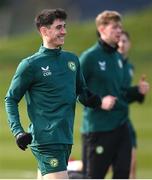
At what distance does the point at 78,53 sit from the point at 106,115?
80.6 ft

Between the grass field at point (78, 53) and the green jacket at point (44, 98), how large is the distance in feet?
21.9

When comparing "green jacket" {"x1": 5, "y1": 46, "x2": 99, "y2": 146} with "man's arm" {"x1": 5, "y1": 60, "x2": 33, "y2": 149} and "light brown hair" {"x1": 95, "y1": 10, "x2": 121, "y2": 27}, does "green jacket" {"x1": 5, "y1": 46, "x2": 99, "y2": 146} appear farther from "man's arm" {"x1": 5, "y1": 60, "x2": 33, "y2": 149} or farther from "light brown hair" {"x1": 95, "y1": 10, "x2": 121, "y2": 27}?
"light brown hair" {"x1": 95, "y1": 10, "x2": 121, "y2": 27}

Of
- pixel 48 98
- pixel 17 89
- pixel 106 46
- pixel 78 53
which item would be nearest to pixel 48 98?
pixel 48 98

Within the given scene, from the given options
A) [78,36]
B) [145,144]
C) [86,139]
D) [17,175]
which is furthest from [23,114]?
[78,36]

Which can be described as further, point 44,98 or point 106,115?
point 106,115

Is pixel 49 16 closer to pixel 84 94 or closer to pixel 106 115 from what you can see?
pixel 84 94

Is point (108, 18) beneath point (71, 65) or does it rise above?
above

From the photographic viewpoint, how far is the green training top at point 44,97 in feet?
33.3

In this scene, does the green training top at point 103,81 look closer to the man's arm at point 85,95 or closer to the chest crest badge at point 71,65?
the man's arm at point 85,95

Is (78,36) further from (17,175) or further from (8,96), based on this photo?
(8,96)

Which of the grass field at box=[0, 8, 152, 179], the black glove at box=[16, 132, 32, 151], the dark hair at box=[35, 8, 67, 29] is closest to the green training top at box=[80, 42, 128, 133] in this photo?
the dark hair at box=[35, 8, 67, 29]

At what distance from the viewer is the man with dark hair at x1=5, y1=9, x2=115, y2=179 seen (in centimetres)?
1014

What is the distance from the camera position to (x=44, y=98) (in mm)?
10195

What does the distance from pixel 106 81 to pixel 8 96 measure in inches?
113
